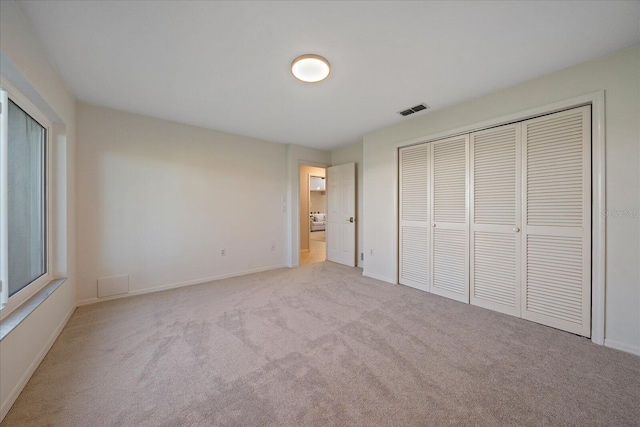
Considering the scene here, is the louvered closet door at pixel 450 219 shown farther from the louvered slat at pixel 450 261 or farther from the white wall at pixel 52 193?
the white wall at pixel 52 193

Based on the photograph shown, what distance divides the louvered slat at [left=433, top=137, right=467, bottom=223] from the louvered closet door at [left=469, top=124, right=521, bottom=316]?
11 cm

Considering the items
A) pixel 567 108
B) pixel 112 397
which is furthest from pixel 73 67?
pixel 567 108

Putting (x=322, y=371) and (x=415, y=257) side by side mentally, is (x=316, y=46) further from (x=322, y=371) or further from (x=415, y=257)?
(x=415, y=257)

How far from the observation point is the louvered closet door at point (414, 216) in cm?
330

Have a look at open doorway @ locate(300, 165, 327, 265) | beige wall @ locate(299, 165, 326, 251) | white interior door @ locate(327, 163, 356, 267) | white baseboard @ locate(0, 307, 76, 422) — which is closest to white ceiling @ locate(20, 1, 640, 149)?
white interior door @ locate(327, 163, 356, 267)

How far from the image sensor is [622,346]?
1898 mm

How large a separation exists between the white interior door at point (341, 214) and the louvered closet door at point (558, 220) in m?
2.74

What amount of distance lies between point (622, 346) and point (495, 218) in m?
1.34

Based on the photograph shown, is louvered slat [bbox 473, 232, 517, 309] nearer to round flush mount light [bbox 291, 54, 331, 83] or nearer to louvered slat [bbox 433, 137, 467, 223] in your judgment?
louvered slat [bbox 433, 137, 467, 223]

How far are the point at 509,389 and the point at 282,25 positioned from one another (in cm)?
285

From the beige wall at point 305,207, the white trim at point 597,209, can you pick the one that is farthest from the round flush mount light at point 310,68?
the beige wall at point 305,207

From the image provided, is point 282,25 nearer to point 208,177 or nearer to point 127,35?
point 127,35

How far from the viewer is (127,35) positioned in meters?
1.73

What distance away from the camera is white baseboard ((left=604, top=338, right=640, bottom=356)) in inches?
72.8
